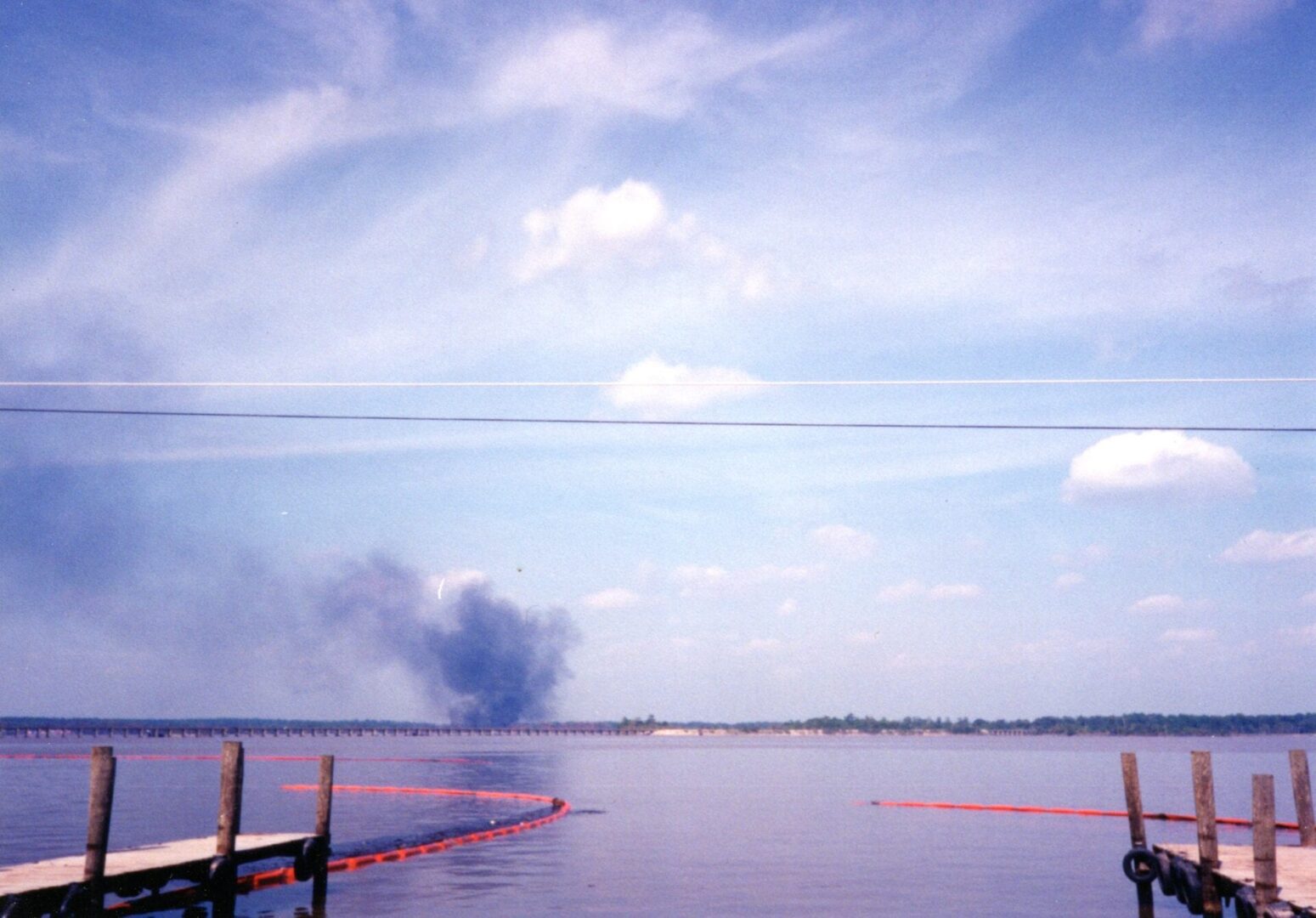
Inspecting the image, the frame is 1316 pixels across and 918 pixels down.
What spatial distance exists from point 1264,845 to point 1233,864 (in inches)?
189

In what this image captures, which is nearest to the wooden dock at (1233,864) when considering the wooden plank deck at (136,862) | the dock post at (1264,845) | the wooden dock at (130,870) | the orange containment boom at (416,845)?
the dock post at (1264,845)

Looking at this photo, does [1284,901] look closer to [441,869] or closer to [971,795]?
[441,869]

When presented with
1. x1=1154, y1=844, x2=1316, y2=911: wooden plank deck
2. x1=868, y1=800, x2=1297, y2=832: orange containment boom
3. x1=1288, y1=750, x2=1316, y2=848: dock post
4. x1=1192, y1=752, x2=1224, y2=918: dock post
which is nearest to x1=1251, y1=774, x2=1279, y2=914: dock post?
x1=1154, y1=844, x2=1316, y2=911: wooden plank deck

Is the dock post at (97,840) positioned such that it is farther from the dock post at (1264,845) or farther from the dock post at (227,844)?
the dock post at (1264,845)

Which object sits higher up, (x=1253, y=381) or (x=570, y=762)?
(x=1253, y=381)

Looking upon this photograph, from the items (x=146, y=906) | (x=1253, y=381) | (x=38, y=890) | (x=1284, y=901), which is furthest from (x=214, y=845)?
(x=1253, y=381)

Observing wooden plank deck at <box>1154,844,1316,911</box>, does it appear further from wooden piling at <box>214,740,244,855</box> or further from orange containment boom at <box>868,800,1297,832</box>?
orange containment boom at <box>868,800,1297,832</box>

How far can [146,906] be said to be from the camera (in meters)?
23.2

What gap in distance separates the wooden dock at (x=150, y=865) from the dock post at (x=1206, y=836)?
1901 cm

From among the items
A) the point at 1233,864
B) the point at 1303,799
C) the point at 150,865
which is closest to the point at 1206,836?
the point at 1233,864

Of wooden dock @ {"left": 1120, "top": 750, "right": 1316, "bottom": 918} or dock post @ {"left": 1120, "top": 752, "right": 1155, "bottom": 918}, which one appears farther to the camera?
dock post @ {"left": 1120, "top": 752, "right": 1155, "bottom": 918}

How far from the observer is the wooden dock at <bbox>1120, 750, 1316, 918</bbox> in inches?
730

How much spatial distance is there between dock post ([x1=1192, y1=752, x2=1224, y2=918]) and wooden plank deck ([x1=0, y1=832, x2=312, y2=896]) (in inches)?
763

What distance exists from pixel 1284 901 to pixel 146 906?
20.3 m
